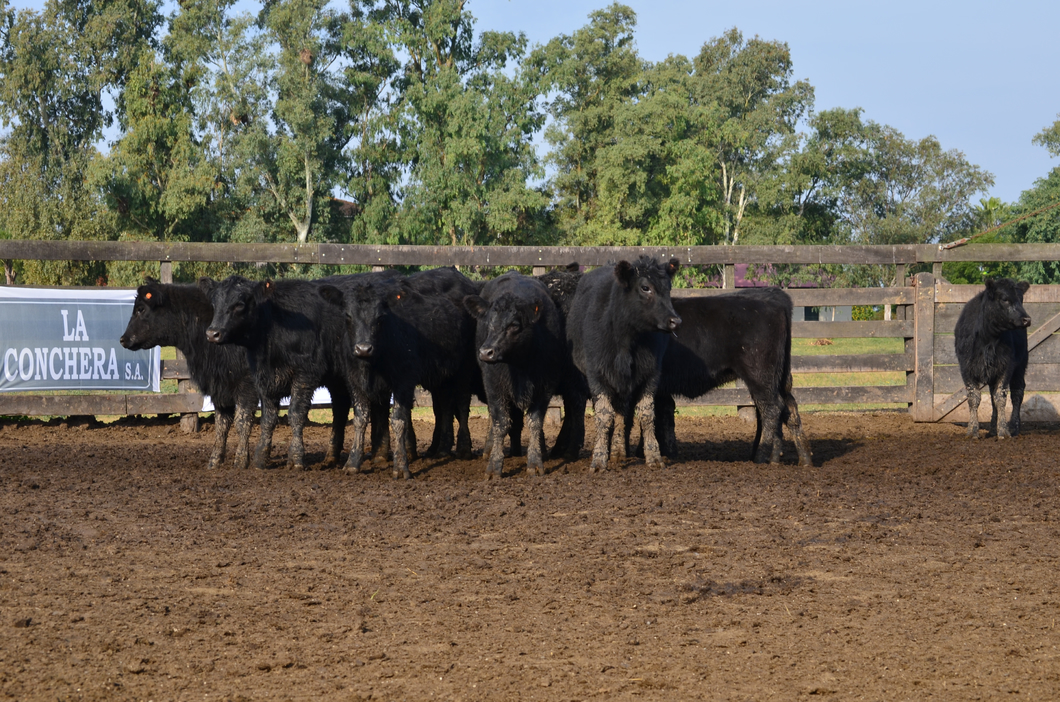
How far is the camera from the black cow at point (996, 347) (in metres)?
12.6

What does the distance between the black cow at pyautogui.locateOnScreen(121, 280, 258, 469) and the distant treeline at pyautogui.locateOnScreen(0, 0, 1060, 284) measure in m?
31.3

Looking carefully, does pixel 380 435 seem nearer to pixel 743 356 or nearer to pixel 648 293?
pixel 648 293

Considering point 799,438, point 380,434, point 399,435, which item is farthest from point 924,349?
point 399,435

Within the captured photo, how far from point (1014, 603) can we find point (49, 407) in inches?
478

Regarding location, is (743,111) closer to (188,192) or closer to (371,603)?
(188,192)

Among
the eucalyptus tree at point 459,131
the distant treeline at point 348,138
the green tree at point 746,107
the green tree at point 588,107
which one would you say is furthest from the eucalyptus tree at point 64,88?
the green tree at point 746,107

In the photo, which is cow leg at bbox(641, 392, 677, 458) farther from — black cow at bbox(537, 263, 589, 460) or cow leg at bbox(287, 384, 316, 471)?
cow leg at bbox(287, 384, 316, 471)

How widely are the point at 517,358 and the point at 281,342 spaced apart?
8.10 feet

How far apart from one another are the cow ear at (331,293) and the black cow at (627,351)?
8.22 ft

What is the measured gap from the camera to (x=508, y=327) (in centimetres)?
928

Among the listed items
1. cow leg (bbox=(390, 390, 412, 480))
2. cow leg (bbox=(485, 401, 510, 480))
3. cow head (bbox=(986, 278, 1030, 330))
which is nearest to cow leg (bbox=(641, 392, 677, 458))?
cow leg (bbox=(485, 401, 510, 480))

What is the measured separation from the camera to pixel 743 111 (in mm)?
57875

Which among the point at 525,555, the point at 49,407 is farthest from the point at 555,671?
the point at 49,407

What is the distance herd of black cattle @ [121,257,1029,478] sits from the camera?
9.67m
